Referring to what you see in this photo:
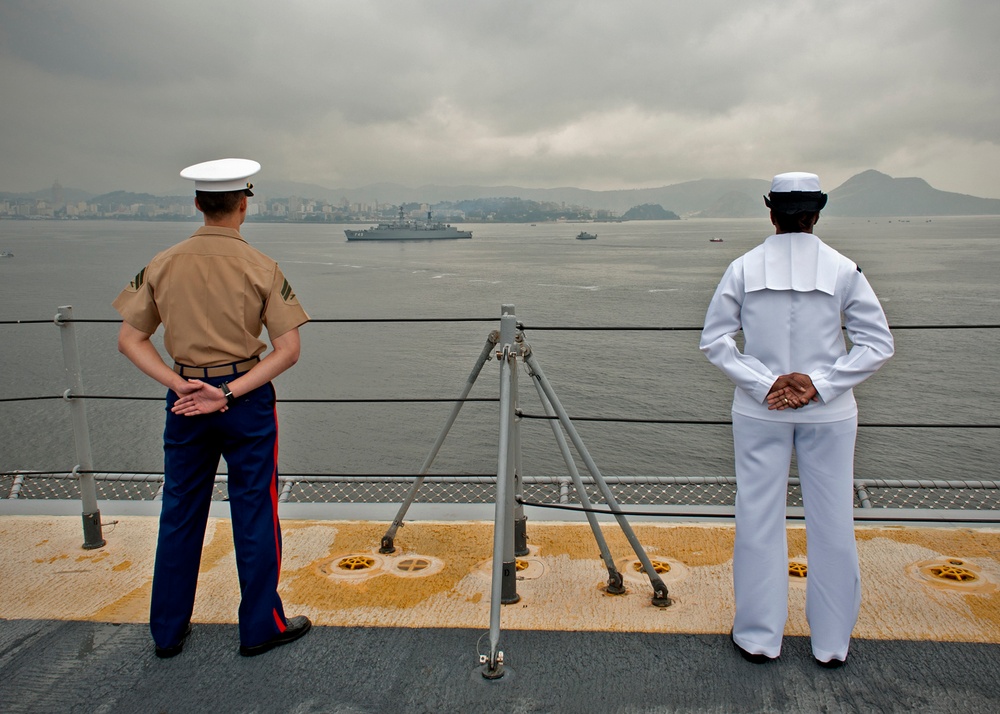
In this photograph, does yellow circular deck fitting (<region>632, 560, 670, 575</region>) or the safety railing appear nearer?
the safety railing

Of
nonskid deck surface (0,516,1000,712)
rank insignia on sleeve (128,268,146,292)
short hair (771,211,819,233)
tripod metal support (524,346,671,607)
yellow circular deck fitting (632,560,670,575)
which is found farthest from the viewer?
yellow circular deck fitting (632,560,670,575)

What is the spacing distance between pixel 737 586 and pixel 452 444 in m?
20.2

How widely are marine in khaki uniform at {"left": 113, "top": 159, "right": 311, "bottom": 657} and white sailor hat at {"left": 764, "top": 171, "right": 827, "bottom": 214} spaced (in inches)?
66.7

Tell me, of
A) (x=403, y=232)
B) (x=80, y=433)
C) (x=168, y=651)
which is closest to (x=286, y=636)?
(x=168, y=651)

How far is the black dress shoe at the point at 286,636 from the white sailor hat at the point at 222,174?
1632 mm

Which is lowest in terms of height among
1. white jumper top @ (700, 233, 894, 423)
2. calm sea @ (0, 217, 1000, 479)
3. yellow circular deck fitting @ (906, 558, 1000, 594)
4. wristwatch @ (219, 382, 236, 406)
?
calm sea @ (0, 217, 1000, 479)

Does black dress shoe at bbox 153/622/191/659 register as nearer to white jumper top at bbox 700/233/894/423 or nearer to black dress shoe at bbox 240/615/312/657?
black dress shoe at bbox 240/615/312/657

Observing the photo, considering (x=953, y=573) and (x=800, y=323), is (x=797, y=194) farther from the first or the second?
(x=953, y=573)

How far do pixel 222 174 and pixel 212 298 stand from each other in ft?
1.46

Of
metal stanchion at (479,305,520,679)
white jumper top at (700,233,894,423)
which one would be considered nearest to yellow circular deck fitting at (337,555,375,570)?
metal stanchion at (479,305,520,679)

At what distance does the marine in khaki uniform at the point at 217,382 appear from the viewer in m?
2.81

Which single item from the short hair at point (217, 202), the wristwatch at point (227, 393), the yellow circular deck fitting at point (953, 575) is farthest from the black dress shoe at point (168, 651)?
the yellow circular deck fitting at point (953, 575)

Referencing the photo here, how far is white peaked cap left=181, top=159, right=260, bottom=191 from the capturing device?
2.84 metres

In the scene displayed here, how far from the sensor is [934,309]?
4456cm
